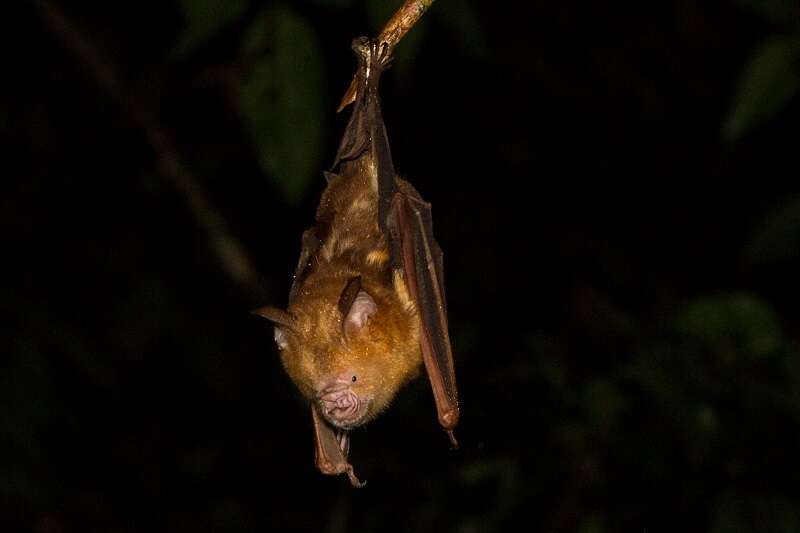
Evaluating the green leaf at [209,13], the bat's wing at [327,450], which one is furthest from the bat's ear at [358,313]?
the green leaf at [209,13]

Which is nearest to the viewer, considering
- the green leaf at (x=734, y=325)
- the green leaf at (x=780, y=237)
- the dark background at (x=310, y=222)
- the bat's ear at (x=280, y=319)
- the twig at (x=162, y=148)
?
the bat's ear at (x=280, y=319)

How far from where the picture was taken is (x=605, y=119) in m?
9.09

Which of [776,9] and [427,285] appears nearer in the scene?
[427,285]

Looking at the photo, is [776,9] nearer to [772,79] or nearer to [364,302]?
[772,79]

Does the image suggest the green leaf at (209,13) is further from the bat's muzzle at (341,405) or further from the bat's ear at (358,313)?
the bat's muzzle at (341,405)

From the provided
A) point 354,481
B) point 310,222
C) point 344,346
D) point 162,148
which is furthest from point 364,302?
point 310,222

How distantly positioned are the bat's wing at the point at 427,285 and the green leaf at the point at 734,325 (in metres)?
2.43

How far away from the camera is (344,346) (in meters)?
3.25

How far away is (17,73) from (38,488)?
3.73 m

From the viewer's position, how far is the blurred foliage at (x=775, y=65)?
12.8 feet

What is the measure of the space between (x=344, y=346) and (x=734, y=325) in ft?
9.40

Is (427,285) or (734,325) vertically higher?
(427,285)

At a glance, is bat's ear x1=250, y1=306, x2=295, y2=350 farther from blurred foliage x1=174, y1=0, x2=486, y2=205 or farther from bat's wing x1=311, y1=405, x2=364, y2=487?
blurred foliage x1=174, y1=0, x2=486, y2=205

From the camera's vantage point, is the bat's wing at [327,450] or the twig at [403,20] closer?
the twig at [403,20]
